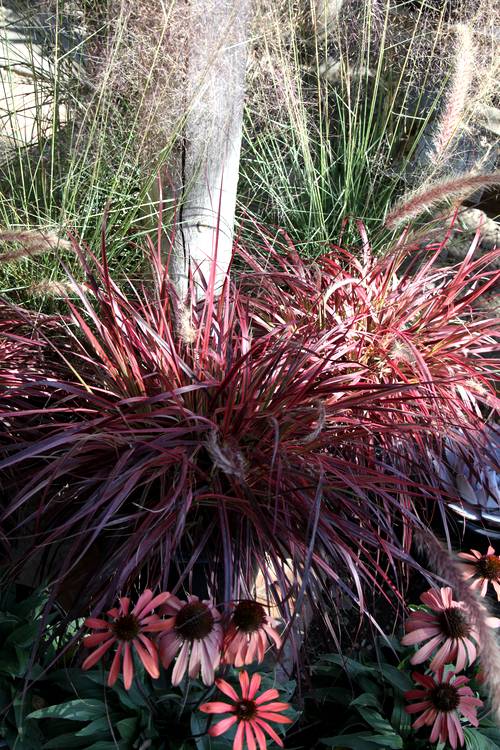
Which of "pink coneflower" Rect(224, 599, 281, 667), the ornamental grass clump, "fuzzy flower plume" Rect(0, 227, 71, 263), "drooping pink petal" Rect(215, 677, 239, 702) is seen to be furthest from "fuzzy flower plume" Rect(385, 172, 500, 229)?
"drooping pink petal" Rect(215, 677, 239, 702)

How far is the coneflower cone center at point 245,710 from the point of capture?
109 cm

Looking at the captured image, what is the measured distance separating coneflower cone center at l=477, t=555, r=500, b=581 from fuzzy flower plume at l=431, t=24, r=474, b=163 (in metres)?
1.29

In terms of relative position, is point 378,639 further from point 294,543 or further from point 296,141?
point 296,141

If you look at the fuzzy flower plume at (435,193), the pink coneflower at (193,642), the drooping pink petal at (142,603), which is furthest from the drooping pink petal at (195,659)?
the fuzzy flower plume at (435,193)

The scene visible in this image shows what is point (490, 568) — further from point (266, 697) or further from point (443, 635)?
point (266, 697)

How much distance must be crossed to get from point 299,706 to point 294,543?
30 cm

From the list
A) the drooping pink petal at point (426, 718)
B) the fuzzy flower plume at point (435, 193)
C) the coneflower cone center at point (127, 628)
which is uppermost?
the fuzzy flower plume at point (435, 193)

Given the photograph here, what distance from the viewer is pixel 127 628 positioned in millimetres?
1111

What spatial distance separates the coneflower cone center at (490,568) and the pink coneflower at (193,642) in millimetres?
548

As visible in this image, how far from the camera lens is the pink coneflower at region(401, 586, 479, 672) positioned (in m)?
1.19

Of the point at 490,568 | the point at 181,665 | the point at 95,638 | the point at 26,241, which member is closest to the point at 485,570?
the point at 490,568

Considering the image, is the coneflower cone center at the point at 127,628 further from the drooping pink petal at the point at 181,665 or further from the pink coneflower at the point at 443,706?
the pink coneflower at the point at 443,706

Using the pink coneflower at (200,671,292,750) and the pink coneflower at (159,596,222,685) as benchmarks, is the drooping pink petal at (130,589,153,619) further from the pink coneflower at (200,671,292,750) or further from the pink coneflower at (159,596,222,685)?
the pink coneflower at (200,671,292,750)

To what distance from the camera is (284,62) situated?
2.20 m
